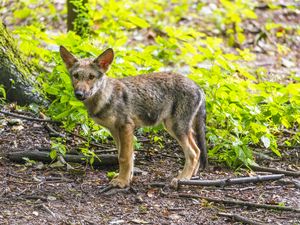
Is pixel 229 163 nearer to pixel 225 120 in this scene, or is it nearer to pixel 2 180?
pixel 225 120

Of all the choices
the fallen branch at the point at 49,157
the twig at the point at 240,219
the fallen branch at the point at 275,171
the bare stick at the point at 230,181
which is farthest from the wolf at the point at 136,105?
the twig at the point at 240,219

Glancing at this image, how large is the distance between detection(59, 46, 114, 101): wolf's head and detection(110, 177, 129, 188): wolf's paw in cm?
98

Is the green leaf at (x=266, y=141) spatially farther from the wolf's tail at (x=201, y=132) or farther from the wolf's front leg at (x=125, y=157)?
the wolf's front leg at (x=125, y=157)

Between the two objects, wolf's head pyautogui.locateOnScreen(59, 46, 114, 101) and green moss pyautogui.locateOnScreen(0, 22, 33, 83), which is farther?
green moss pyautogui.locateOnScreen(0, 22, 33, 83)

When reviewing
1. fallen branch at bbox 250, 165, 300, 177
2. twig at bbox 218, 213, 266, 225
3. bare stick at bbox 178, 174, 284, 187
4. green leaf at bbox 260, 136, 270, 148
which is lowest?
fallen branch at bbox 250, 165, 300, 177

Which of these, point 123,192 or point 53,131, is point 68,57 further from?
point 123,192

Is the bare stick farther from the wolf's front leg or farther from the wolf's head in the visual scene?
the wolf's head

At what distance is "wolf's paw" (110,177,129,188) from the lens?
256 inches

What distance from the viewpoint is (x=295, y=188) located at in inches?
271

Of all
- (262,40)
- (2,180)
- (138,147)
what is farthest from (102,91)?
(262,40)

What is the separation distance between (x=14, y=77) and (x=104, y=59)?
2079mm

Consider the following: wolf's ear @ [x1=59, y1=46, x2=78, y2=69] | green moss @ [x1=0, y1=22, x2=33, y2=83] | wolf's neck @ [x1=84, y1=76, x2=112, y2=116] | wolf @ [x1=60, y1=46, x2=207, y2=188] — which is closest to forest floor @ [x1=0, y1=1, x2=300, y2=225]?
wolf @ [x1=60, y1=46, x2=207, y2=188]

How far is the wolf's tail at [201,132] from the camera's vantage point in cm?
720

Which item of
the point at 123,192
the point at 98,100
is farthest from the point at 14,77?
the point at 123,192
